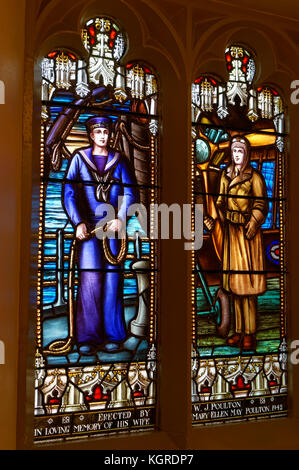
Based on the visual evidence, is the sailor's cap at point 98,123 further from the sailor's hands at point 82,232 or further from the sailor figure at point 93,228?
the sailor's hands at point 82,232

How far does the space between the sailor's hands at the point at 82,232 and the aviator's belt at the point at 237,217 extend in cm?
95

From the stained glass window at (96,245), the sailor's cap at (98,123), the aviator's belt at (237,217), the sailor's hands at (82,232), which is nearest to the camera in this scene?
the stained glass window at (96,245)

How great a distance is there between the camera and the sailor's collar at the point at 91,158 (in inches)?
147

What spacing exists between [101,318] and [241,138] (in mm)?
1498

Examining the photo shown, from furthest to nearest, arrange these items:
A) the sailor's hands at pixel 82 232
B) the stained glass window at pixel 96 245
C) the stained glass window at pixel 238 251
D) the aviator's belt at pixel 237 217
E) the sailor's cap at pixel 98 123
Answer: the aviator's belt at pixel 237 217, the stained glass window at pixel 238 251, the sailor's cap at pixel 98 123, the sailor's hands at pixel 82 232, the stained glass window at pixel 96 245

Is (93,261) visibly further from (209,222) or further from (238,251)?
(238,251)

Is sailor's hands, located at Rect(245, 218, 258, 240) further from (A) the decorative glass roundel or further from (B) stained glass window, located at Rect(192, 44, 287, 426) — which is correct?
(A) the decorative glass roundel

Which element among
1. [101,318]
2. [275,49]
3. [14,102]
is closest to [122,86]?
[275,49]

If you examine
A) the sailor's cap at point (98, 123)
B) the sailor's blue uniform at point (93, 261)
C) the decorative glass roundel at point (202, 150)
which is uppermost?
the sailor's cap at point (98, 123)

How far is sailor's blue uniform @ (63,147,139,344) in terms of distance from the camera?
11.8 feet

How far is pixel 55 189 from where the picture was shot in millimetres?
3607

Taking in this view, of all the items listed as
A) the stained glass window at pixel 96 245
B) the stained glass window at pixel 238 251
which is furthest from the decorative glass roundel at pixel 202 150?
the stained glass window at pixel 96 245

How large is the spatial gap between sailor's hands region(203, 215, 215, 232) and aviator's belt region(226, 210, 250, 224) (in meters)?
0.12

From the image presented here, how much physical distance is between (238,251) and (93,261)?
0.96 meters
